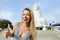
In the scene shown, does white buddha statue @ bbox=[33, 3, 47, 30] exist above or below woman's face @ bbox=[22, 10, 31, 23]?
below

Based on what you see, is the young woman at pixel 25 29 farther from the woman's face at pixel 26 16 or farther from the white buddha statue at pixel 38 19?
the white buddha statue at pixel 38 19

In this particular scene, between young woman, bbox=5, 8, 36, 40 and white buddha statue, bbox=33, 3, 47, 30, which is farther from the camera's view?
white buddha statue, bbox=33, 3, 47, 30

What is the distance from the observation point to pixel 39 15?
28.8 metres

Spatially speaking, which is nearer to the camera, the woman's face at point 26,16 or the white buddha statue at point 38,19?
the woman's face at point 26,16

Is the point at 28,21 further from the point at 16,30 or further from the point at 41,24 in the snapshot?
the point at 41,24

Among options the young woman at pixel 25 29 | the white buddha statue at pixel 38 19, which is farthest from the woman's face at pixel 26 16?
the white buddha statue at pixel 38 19

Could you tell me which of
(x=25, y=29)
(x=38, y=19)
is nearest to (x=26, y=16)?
(x=25, y=29)

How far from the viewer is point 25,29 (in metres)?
Answer: 1.53

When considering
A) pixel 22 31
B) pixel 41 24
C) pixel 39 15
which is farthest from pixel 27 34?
pixel 39 15

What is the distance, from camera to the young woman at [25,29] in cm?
149

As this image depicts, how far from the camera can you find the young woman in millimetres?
1493

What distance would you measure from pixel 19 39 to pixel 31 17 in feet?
0.61

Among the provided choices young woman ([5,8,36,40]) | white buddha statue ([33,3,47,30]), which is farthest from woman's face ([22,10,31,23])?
white buddha statue ([33,3,47,30])

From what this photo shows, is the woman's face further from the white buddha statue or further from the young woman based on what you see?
the white buddha statue
